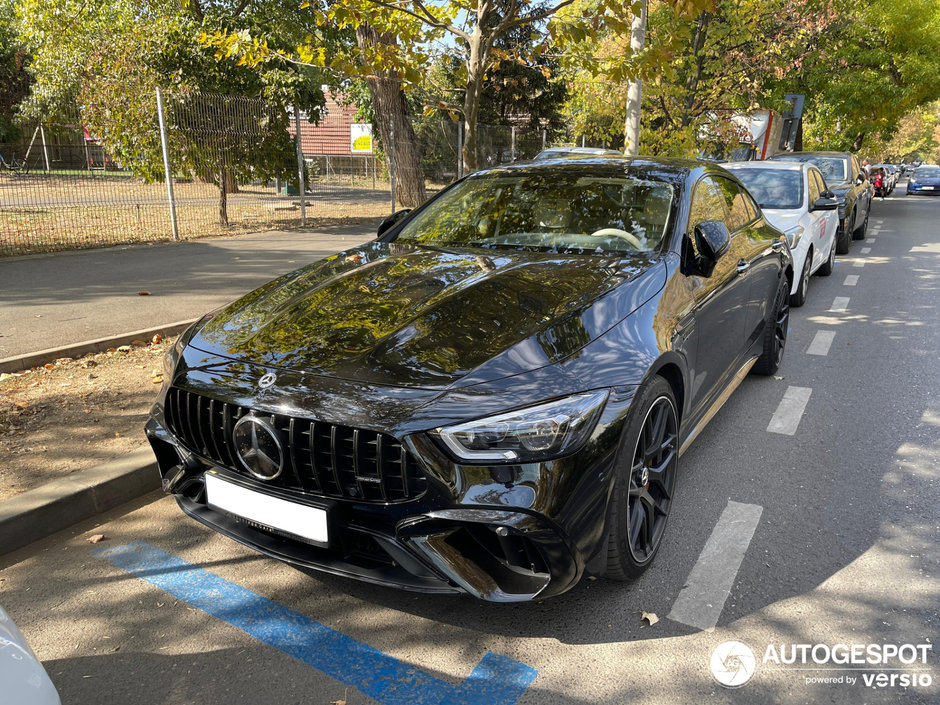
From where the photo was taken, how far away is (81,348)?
18.4 ft

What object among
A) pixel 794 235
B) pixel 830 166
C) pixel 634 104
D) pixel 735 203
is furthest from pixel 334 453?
pixel 830 166

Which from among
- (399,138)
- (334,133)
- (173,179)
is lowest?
(173,179)

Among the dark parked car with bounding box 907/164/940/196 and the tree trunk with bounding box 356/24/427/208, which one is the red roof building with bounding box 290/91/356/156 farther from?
the dark parked car with bounding box 907/164/940/196

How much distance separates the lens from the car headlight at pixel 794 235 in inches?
289

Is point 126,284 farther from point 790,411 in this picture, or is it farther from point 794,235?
point 794,235

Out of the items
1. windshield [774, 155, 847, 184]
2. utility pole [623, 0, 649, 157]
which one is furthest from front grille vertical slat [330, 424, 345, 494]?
windshield [774, 155, 847, 184]

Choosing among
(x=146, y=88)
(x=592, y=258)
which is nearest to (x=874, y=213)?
(x=146, y=88)

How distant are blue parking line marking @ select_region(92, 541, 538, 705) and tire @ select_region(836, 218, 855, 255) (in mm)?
12390

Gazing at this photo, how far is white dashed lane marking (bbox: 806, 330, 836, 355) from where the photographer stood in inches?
255

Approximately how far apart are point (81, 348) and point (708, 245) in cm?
472

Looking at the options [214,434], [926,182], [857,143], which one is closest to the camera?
[214,434]

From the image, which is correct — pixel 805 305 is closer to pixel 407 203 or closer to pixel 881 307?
pixel 881 307

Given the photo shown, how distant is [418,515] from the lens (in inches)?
89.5

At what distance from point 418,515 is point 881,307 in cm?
794
